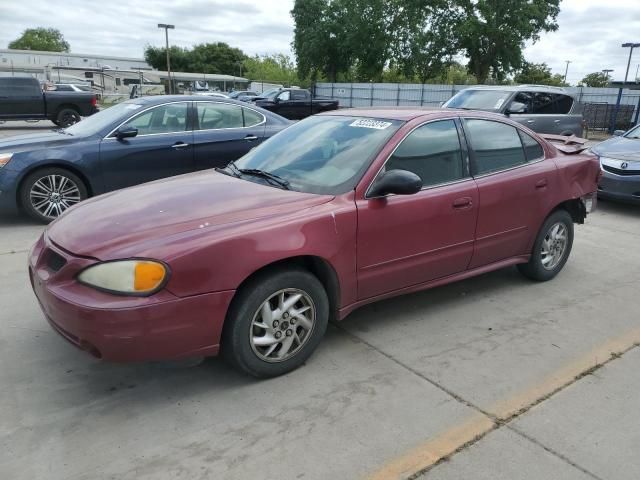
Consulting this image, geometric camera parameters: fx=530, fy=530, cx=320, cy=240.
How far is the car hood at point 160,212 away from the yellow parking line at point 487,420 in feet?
4.87

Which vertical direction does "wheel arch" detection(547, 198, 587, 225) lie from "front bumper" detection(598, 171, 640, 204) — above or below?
above

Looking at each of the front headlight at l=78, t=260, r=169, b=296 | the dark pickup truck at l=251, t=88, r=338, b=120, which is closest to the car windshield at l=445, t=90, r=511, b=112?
the front headlight at l=78, t=260, r=169, b=296

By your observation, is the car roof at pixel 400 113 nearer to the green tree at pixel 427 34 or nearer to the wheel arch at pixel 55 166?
the wheel arch at pixel 55 166

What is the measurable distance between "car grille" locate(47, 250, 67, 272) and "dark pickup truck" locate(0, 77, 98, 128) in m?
16.5

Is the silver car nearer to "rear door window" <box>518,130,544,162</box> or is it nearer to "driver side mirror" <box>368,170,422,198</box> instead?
"rear door window" <box>518,130,544,162</box>

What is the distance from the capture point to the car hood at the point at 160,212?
284 cm

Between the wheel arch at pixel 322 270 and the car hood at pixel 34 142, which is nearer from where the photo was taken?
the wheel arch at pixel 322 270

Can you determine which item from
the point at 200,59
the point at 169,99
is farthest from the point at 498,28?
the point at 200,59

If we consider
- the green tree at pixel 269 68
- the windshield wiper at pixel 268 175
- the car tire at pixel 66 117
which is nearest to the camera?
the windshield wiper at pixel 268 175

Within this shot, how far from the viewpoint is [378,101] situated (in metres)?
36.9

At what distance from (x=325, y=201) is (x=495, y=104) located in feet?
26.6

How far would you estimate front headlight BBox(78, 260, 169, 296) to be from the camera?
263 centimetres

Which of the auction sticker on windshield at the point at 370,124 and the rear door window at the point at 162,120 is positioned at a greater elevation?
the auction sticker on windshield at the point at 370,124

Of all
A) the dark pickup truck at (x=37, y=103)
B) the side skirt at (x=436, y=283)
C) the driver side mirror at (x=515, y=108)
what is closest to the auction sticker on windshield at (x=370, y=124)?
the side skirt at (x=436, y=283)
